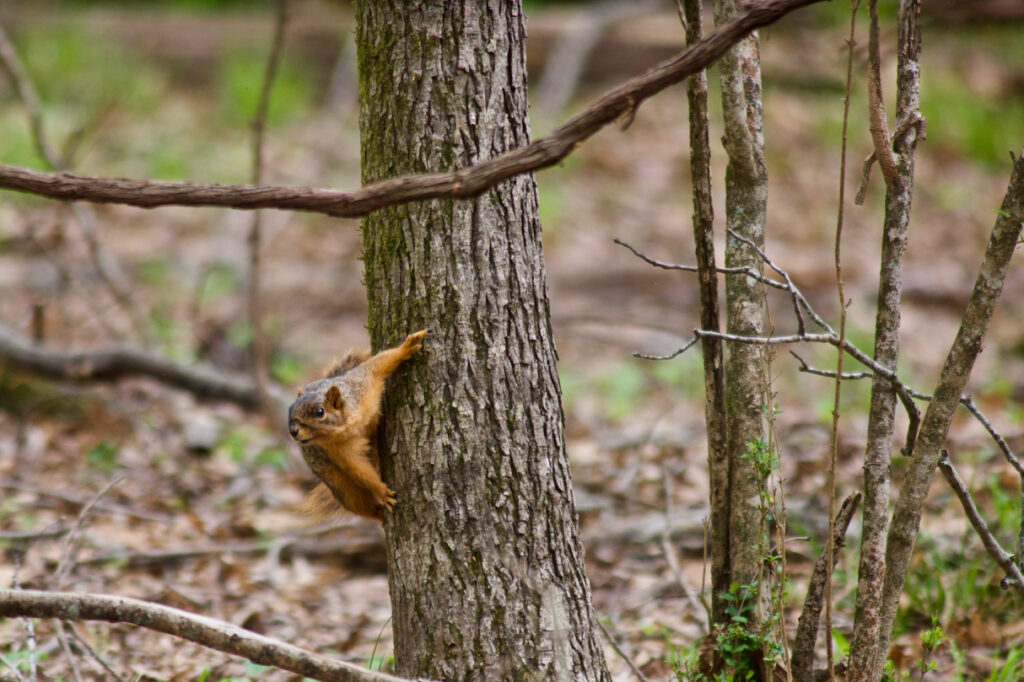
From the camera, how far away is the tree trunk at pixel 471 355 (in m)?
2.12

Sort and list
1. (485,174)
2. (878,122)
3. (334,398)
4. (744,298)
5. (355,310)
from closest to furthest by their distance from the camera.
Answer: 1. (485,174)
2. (878,122)
3. (744,298)
4. (334,398)
5. (355,310)

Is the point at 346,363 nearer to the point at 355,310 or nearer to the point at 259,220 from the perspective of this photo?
the point at 259,220

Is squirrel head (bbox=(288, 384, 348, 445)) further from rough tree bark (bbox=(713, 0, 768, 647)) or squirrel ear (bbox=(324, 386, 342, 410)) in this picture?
rough tree bark (bbox=(713, 0, 768, 647))

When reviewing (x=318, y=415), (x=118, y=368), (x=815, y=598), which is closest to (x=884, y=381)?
(x=815, y=598)

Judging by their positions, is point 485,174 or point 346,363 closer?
point 485,174

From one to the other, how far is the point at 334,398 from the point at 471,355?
1.66 ft

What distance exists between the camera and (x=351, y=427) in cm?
238

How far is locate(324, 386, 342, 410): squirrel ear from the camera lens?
244 cm

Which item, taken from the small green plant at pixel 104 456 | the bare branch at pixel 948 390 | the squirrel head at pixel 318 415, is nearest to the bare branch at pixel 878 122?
the bare branch at pixel 948 390

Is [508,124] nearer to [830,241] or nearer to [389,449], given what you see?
[389,449]

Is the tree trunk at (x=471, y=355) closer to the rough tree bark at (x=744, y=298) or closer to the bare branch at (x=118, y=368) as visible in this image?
the rough tree bark at (x=744, y=298)

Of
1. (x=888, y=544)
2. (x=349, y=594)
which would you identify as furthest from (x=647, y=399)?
(x=888, y=544)

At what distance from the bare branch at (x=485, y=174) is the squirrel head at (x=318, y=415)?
30.4 inches

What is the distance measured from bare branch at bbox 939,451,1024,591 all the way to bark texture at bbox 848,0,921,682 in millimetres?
139
